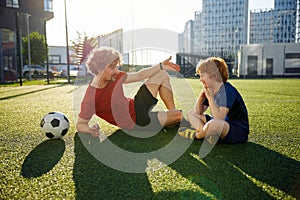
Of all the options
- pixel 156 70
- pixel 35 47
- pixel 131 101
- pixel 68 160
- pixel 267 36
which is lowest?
pixel 68 160

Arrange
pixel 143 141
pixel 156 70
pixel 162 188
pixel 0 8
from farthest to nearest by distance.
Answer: pixel 0 8 < pixel 156 70 < pixel 143 141 < pixel 162 188

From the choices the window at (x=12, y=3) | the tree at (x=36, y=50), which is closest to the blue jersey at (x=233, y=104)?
the tree at (x=36, y=50)

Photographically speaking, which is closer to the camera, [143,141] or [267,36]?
[143,141]

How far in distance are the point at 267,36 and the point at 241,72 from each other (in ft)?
246

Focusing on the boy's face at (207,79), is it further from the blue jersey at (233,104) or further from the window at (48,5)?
the window at (48,5)

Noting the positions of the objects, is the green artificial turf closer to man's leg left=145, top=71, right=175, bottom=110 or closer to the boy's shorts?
the boy's shorts

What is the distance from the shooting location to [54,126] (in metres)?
3.19

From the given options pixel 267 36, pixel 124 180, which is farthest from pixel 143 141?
pixel 267 36

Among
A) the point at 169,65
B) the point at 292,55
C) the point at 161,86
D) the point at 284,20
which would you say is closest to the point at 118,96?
the point at 161,86

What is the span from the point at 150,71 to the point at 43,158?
59.4 inches

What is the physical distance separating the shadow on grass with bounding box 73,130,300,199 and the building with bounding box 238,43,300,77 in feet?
109

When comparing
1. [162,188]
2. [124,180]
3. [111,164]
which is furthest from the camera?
[111,164]

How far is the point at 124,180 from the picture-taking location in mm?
1937

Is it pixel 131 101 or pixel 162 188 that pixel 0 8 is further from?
pixel 162 188
